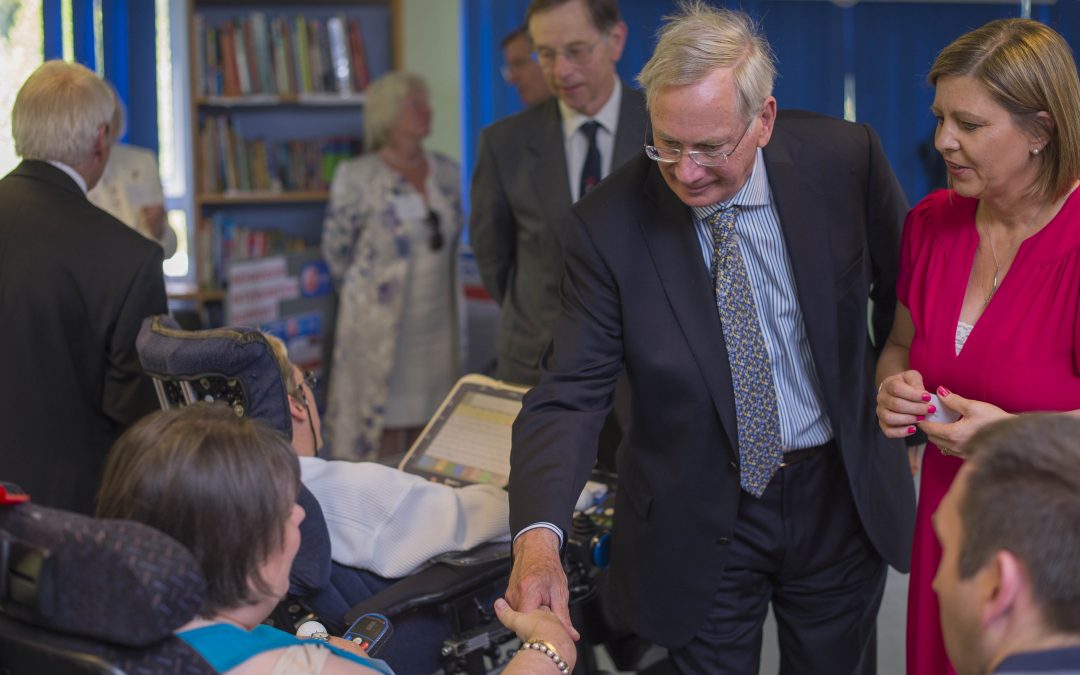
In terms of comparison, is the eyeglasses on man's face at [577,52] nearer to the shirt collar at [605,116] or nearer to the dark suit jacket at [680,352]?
the shirt collar at [605,116]

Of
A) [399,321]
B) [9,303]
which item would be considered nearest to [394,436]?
[399,321]

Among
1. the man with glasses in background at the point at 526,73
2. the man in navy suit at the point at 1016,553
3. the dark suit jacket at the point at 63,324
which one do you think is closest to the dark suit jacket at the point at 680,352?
the man in navy suit at the point at 1016,553

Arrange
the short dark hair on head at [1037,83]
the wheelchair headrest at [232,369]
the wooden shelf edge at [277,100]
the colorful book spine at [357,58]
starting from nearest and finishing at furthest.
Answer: the short dark hair on head at [1037,83] < the wheelchair headrest at [232,369] < the wooden shelf edge at [277,100] < the colorful book spine at [357,58]

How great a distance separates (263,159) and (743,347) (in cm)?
426

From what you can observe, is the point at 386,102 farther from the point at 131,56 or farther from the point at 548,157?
the point at 548,157

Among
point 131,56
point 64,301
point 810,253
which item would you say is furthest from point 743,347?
point 131,56

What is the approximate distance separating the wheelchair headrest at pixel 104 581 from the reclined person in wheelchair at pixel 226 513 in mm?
136

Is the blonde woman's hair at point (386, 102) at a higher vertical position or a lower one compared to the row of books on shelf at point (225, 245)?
higher

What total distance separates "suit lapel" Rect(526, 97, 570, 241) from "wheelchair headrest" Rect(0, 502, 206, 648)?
2311 millimetres

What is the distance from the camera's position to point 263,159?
579 cm

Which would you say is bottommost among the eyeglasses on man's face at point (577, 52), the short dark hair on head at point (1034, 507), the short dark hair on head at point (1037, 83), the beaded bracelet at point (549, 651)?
the beaded bracelet at point (549, 651)

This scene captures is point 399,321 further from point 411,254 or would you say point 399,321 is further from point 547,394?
point 547,394

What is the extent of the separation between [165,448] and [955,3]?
7156mm

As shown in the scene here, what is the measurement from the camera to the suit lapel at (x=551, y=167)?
351cm
